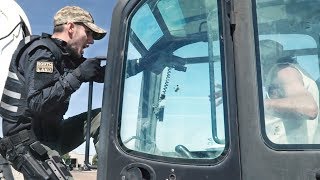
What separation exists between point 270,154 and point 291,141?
4.2 inches

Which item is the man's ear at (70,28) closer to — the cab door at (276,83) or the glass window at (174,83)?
the glass window at (174,83)

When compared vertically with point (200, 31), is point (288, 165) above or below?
below

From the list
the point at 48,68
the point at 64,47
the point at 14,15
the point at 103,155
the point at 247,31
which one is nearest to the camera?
the point at 247,31

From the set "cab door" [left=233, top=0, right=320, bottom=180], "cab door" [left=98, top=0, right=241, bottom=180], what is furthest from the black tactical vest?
"cab door" [left=233, top=0, right=320, bottom=180]

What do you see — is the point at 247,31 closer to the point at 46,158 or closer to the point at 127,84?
the point at 127,84

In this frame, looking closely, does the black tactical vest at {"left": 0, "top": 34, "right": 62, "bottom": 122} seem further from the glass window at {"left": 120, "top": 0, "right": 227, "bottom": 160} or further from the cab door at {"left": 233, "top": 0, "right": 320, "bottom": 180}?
the cab door at {"left": 233, "top": 0, "right": 320, "bottom": 180}

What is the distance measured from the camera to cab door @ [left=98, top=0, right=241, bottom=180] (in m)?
2.34

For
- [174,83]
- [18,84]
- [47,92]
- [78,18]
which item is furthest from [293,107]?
[18,84]

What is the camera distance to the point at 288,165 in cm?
218

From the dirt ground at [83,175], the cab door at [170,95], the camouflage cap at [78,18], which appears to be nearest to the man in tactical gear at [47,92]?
the camouflage cap at [78,18]

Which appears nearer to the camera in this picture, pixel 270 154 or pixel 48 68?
pixel 270 154

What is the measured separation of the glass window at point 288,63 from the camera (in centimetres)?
227

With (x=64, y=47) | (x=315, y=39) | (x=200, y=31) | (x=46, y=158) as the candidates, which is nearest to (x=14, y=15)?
(x=64, y=47)

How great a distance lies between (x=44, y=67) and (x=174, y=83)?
935 mm
